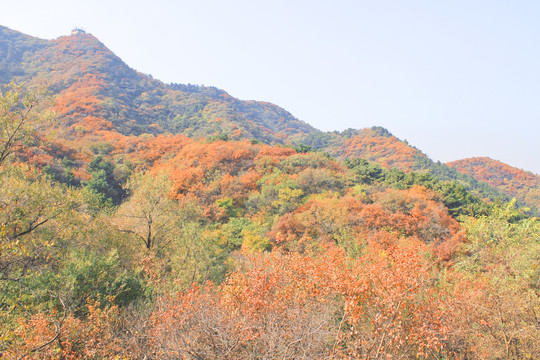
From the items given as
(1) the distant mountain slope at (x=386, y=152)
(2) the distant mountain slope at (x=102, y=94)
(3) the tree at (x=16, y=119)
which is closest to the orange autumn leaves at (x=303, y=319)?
(3) the tree at (x=16, y=119)

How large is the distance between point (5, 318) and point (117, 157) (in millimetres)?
35198

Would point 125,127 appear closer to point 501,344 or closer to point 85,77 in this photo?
point 85,77

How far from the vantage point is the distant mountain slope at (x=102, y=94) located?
54500 millimetres

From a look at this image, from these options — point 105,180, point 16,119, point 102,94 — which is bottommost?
point 105,180

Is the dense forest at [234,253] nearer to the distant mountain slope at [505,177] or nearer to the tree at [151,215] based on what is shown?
the tree at [151,215]

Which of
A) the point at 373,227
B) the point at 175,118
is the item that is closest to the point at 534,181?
the point at 373,227

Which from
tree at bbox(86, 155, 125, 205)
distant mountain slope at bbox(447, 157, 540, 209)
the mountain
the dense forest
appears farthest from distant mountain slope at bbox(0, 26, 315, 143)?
distant mountain slope at bbox(447, 157, 540, 209)

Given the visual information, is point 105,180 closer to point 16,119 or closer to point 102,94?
point 16,119

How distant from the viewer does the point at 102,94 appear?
216ft

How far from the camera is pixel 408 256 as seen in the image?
8078 millimetres

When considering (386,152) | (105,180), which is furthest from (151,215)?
(386,152)

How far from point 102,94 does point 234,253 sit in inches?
2429

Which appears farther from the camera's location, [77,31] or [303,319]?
[77,31]

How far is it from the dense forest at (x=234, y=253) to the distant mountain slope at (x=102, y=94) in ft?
3.76
